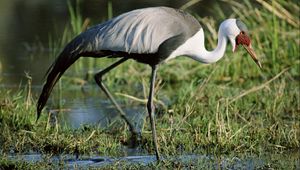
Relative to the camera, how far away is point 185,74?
32.4ft

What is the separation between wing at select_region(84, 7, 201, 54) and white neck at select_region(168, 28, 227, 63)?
73 millimetres

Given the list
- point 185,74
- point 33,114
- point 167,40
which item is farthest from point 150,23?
point 185,74

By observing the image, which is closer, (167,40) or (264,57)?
(167,40)

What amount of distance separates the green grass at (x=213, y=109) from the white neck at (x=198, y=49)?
1.47ft

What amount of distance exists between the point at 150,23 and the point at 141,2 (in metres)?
6.73

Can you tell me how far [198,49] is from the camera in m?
7.44

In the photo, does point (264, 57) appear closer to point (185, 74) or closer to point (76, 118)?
point (185, 74)

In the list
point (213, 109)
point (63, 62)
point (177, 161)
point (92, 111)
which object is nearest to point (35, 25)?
point (92, 111)

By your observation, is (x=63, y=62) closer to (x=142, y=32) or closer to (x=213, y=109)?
(x=142, y=32)

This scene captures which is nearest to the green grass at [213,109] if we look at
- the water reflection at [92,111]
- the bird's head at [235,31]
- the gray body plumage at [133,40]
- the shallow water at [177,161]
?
the shallow water at [177,161]

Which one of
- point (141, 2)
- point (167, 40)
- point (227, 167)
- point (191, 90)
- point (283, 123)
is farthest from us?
Result: point (141, 2)

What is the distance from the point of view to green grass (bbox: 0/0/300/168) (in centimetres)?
700

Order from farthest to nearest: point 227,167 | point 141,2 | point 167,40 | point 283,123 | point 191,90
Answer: point 141,2 < point 191,90 < point 283,123 < point 167,40 < point 227,167

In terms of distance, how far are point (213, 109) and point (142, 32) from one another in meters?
1.20
